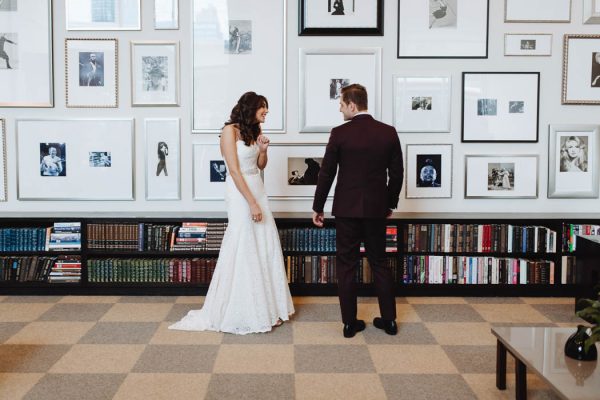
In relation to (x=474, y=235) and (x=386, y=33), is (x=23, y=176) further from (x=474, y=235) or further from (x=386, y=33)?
(x=474, y=235)

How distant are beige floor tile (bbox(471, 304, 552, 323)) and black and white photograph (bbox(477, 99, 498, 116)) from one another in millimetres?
1814

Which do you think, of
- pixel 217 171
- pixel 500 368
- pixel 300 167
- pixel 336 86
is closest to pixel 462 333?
pixel 500 368

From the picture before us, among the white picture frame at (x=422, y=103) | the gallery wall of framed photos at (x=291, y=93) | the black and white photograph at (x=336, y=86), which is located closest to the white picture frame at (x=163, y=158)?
the gallery wall of framed photos at (x=291, y=93)

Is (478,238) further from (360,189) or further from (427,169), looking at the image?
(360,189)

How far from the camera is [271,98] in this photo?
5.40 m

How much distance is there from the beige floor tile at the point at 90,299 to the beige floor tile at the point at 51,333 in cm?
64

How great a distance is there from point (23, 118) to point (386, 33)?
354 cm

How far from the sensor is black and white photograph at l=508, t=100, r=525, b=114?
215 inches

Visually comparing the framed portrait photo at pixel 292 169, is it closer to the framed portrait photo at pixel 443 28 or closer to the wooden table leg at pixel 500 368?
the framed portrait photo at pixel 443 28

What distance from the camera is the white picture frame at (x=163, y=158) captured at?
5430mm

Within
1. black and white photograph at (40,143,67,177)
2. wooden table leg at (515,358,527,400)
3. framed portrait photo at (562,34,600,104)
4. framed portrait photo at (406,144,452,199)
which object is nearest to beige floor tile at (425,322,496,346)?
wooden table leg at (515,358,527,400)

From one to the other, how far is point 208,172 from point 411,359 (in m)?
2.71

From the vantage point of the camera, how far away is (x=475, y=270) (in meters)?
5.23

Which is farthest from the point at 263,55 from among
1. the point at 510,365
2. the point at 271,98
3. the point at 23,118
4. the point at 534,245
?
the point at 510,365
